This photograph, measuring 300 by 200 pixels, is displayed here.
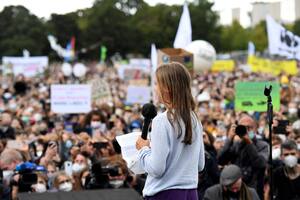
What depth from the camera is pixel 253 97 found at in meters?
13.1

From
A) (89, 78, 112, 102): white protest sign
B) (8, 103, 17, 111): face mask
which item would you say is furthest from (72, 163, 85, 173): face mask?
(8, 103, 17, 111): face mask

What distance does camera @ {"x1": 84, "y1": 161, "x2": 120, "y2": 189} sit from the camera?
7453 mm

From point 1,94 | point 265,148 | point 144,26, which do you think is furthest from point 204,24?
point 265,148

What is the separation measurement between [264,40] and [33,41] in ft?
100

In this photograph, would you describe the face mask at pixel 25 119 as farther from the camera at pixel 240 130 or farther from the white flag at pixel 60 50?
the white flag at pixel 60 50

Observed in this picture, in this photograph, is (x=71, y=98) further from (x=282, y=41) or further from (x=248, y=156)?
(x=248, y=156)

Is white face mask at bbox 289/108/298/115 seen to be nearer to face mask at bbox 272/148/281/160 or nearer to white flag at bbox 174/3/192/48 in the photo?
white flag at bbox 174/3/192/48

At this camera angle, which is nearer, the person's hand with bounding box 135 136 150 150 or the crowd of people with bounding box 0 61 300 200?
the person's hand with bounding box 135 136 150 150

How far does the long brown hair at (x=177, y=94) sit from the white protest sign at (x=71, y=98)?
10318mm

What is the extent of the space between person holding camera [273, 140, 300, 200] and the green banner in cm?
470

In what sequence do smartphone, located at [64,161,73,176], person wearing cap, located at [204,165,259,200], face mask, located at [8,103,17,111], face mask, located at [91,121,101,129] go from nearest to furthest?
1. person wearing cap, located at [204,165,259,200]
2. smartphone, located at [64,161,73,176]
3. face mask, located at [91,121,101,129]
4. face mask, located at [8,103,17,111]

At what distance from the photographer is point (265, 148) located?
8.73 m

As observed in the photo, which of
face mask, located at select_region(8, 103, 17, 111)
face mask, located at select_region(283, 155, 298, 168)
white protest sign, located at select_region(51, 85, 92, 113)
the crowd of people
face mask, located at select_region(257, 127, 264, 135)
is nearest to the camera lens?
the crowd of people

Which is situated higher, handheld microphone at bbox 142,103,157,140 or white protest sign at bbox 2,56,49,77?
white protest sign at bbox 2,56,49,77
